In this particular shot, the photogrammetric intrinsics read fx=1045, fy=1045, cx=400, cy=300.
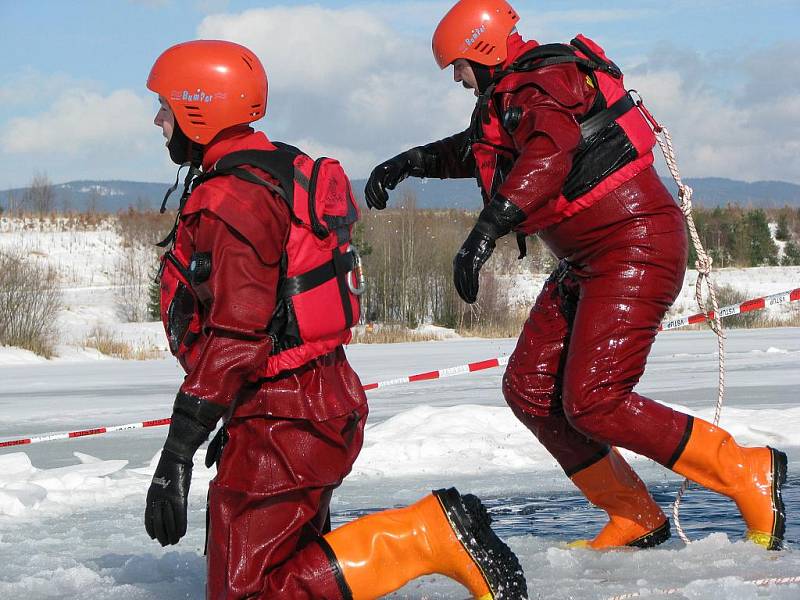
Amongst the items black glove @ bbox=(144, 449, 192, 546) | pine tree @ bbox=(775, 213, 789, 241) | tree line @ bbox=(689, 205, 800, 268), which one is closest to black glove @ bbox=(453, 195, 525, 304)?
black glove @ bbox=(144, 449, 192, 546)

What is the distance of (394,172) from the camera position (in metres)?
3.90

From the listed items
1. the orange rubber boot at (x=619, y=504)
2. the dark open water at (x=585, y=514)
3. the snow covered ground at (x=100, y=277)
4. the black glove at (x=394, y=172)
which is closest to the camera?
the orange rubber boot at (x=619, y=504)

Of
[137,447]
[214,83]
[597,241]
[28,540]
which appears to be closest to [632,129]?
[597,241]

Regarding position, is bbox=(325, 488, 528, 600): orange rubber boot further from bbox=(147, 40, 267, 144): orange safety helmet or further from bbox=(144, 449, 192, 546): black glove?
bbox=(147, 40, 267, 144): orange safety helmet

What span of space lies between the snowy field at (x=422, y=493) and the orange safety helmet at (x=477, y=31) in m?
1.69

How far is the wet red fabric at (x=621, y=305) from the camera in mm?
3297

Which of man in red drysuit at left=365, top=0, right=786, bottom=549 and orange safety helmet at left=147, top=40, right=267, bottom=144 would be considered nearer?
orange safety helmet at left=147, top=40, right=267, bottom=144

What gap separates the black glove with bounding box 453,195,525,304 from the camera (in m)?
3.12

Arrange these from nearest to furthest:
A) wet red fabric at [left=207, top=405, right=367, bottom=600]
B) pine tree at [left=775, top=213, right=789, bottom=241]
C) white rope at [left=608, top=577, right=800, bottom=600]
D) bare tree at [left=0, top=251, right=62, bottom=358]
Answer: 1. wet red fabric at [left=207, top=405, right=367, bottom=600]
2. white rope at [left=608, top=577, right=800, bottom=600]
3. bare tree at [left=0, top=251, right=62, bottom=358]
4. pine tree at [left=775, top=213, right=789, bottom=241]

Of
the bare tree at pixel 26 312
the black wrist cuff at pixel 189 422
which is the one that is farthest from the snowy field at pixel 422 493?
the bare tree at pixel 26 312

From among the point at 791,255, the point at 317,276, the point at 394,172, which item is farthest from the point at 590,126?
the point at 791,255

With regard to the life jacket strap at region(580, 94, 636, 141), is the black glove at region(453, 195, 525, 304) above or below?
below

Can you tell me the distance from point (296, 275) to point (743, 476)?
1813 millimetres

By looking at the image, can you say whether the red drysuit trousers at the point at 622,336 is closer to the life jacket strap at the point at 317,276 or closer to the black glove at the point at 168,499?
the life jacket strap at the point at 317,276
